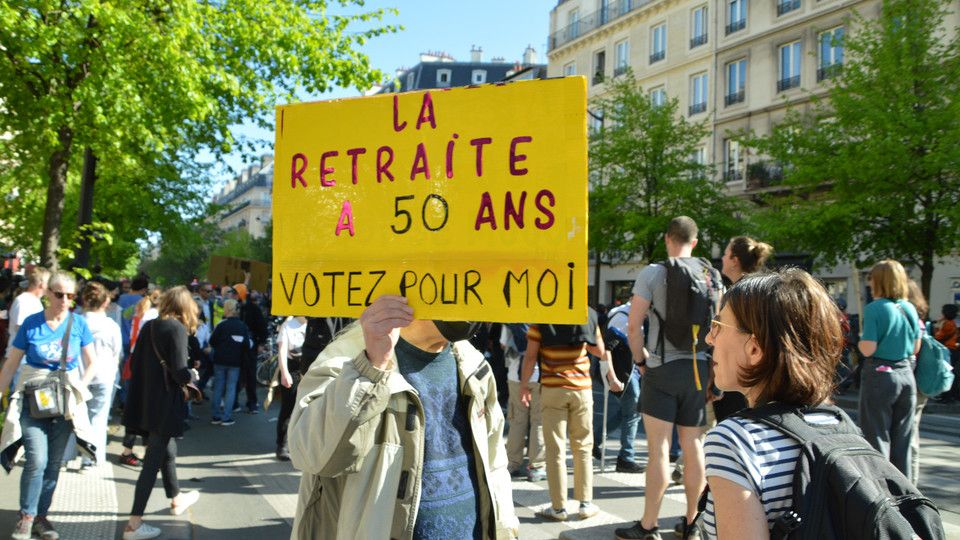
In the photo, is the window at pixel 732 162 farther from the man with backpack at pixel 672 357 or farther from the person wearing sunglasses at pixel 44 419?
the person wearing sunglasses at pixel 44 419

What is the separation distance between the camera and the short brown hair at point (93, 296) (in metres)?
6.74

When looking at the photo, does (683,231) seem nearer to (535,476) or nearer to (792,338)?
(535,476)

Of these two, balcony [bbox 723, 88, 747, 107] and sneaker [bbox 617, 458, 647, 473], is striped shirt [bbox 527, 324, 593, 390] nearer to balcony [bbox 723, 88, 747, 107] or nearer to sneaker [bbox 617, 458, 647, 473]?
sneaker [bbox 617, 458, 647, 473]

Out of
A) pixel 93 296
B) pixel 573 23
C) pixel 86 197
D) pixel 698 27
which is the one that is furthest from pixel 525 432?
pixel 573 23

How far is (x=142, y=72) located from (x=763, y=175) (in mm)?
23357

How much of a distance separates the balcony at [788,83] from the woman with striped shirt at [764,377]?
97.6ft

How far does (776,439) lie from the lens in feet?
5.56

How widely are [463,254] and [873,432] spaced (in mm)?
4430

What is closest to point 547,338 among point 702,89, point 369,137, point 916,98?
point 369,137

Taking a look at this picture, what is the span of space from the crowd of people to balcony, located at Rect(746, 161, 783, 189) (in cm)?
2088

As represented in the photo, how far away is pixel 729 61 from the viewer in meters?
32.1

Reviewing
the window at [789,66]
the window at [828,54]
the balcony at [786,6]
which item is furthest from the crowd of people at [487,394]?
the balcony at [786,6]

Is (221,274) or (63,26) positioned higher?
(63,26)

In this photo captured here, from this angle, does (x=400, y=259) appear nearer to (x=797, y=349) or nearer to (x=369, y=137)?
(x=369, y=137)
